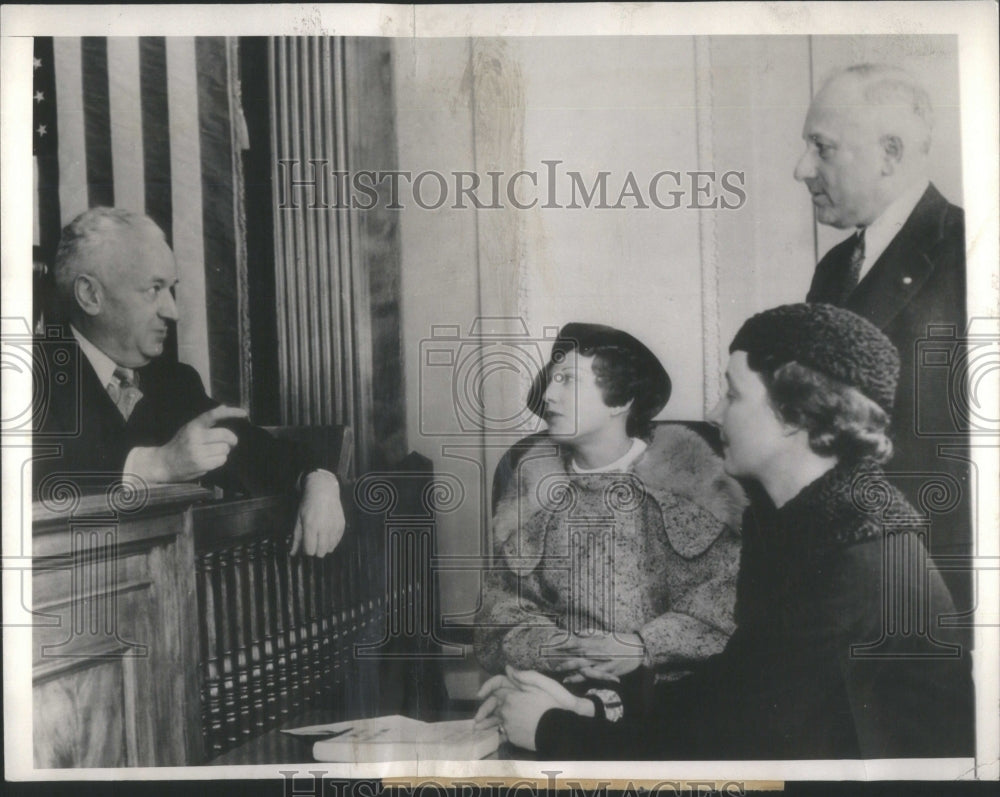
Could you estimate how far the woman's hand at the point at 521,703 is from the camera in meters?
2.61

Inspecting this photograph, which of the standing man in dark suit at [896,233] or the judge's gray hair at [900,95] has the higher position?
the judge's gray hair at [900,95]

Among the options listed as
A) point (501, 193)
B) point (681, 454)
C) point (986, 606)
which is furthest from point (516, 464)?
point (986, 606)

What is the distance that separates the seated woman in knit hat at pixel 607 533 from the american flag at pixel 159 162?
890mm

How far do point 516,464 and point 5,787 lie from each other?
1697 millimetres

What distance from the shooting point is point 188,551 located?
8.38 ft

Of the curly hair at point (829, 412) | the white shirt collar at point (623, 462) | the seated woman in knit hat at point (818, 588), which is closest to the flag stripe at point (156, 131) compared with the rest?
the white shirt collar at point (623, 462)

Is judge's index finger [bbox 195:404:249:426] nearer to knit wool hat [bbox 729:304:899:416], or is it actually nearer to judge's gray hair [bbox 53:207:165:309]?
judge's gray hair [bbox 53:207:165:309]

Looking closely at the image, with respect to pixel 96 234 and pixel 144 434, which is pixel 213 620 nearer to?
pixel 144 434

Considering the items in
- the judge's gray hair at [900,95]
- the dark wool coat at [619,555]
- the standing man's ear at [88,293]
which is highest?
the judge's gray hair at [900,95]

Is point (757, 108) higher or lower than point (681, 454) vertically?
higher

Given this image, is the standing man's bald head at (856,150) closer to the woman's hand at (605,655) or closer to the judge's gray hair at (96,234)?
the woman's hand at (605,655)

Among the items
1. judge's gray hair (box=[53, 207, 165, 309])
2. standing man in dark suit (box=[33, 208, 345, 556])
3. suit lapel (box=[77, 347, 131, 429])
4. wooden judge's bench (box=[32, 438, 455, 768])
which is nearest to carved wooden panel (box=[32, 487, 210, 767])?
wooden judge's bench (box=[32, 438, 455, 768])

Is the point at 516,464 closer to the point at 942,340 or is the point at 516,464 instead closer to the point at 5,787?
the point at 942,340

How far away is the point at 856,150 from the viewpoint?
2.59 m
